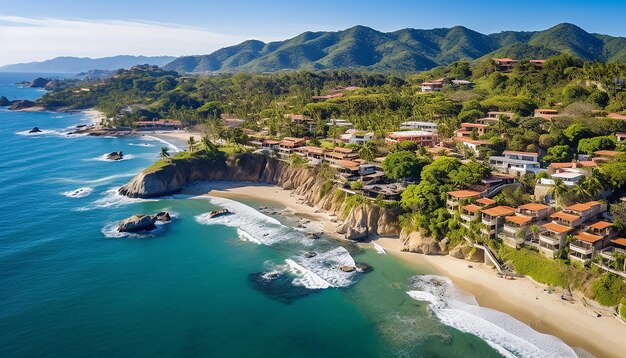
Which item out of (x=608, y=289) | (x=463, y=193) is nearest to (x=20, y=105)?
(x=463, y=193)

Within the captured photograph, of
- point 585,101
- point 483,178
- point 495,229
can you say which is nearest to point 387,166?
point 483,178

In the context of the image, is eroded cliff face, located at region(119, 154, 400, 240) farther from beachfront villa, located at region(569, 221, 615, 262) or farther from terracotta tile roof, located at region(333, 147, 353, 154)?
beachfront villa, located at region(569, 221, 615, 262)

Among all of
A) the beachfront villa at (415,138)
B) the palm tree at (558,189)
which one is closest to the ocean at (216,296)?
the palm tree at (558,189)

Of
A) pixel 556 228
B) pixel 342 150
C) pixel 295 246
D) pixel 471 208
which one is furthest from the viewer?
pixel 342 150

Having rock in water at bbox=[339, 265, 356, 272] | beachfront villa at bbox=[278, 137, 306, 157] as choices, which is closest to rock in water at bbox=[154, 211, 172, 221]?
beachfront villa at bbox=[278, 137, 306, 157]

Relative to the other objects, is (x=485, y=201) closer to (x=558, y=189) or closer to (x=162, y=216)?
(x=558, y=189)

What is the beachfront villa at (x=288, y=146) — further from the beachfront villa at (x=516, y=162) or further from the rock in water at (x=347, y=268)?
the rock in water at (x=347, y=268)
